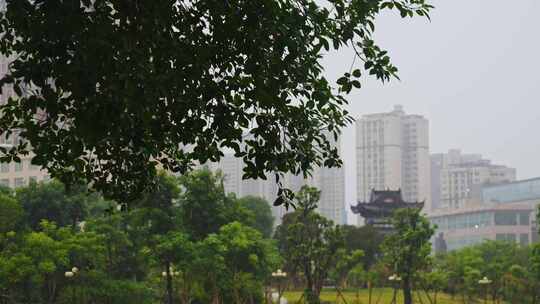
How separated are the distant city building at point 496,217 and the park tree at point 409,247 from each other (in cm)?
4136

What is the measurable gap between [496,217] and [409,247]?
2019 inches

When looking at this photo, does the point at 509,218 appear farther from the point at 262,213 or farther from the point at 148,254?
the point at 148,254

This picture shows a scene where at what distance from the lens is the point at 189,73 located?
6004 mm

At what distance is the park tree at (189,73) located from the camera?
573 centimetres

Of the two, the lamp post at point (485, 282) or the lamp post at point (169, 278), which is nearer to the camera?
the lamp post at point (169, 278)

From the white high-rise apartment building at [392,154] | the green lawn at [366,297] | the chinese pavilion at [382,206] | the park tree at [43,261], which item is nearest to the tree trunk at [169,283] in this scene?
the park tree at [43,261]

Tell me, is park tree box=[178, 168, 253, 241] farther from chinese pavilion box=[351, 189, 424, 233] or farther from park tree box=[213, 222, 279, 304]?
chinese pavilion box=[351, 189, 424, 233]

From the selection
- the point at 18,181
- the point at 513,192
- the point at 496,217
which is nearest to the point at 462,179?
the point at 513,192

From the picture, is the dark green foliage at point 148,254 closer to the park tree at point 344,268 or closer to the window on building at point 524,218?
the park tree at point 344,268

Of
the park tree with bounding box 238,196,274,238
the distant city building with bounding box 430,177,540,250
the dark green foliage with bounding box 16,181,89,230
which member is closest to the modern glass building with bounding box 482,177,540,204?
the distant city building with bounding box 430,177,540,250

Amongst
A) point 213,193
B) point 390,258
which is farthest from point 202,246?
point 390,258

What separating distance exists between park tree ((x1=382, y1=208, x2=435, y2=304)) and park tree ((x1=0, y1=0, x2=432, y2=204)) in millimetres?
27963

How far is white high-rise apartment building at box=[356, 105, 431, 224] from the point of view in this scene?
130125 millimetres

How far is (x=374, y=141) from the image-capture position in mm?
131000
